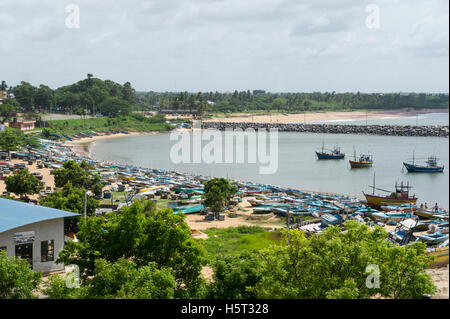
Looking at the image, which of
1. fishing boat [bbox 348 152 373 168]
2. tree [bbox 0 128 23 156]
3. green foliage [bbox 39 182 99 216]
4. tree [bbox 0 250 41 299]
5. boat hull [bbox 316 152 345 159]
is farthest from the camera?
boat hull [bbox 316 152 345 159]

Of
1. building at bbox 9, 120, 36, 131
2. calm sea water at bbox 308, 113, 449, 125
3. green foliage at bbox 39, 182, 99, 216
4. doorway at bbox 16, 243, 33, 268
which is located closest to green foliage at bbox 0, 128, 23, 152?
building at bbox 9, 120, 36, 131

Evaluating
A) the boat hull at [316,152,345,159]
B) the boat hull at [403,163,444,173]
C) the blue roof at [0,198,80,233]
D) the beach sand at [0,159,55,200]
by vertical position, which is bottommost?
the boat hull at [403,163,444,173]

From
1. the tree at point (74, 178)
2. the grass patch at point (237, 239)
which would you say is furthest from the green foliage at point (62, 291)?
the tree at point (74, 178)

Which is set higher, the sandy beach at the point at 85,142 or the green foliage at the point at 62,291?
the green foliage at the point at 62,291

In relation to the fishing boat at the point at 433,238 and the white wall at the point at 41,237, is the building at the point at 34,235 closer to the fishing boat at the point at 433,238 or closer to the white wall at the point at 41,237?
the white wall at the point at 41,237

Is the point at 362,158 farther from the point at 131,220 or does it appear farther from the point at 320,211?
the point at 131,220

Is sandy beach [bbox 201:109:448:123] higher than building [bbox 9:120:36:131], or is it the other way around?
A: sandy beach [bbox 201:109:448:123]

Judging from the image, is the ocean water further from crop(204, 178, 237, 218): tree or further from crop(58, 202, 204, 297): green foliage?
crop(58, 202, 204, 297): green foliage
